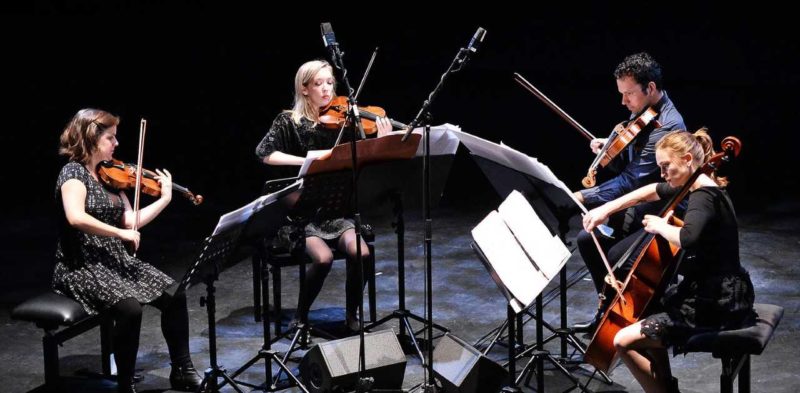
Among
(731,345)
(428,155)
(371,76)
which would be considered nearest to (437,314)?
(428,155)

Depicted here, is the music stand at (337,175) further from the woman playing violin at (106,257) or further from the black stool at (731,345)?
the black stool at (731,345)

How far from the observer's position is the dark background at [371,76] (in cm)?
877

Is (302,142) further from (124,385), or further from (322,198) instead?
(124,385)

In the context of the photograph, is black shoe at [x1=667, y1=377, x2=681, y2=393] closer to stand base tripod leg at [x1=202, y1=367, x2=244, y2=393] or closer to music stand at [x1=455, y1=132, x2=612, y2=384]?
music stand at [x1=455, y1=132, x2=612, y2=384]

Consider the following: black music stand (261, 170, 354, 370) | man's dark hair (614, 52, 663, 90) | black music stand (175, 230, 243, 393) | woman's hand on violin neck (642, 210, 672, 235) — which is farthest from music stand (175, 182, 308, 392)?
man's dark hair (614, 52, 663, 90)

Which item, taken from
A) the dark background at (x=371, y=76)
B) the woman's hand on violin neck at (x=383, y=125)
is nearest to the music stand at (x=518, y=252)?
the woman's hand on violin neck at (x=383, y=125)

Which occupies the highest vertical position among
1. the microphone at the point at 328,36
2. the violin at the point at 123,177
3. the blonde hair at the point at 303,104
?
the microphone at the point at 328,36

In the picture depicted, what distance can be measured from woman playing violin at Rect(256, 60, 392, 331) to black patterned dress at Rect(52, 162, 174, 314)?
0.76 metres

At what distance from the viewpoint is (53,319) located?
13.2 ft

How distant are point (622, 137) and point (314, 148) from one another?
1.53 metres

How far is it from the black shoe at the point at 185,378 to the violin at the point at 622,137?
1962 millimetres

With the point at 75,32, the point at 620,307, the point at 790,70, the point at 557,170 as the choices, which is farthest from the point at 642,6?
the point at 620,307

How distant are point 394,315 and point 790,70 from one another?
645 cm

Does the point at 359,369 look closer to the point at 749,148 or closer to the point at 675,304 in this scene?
the point at 675,304
